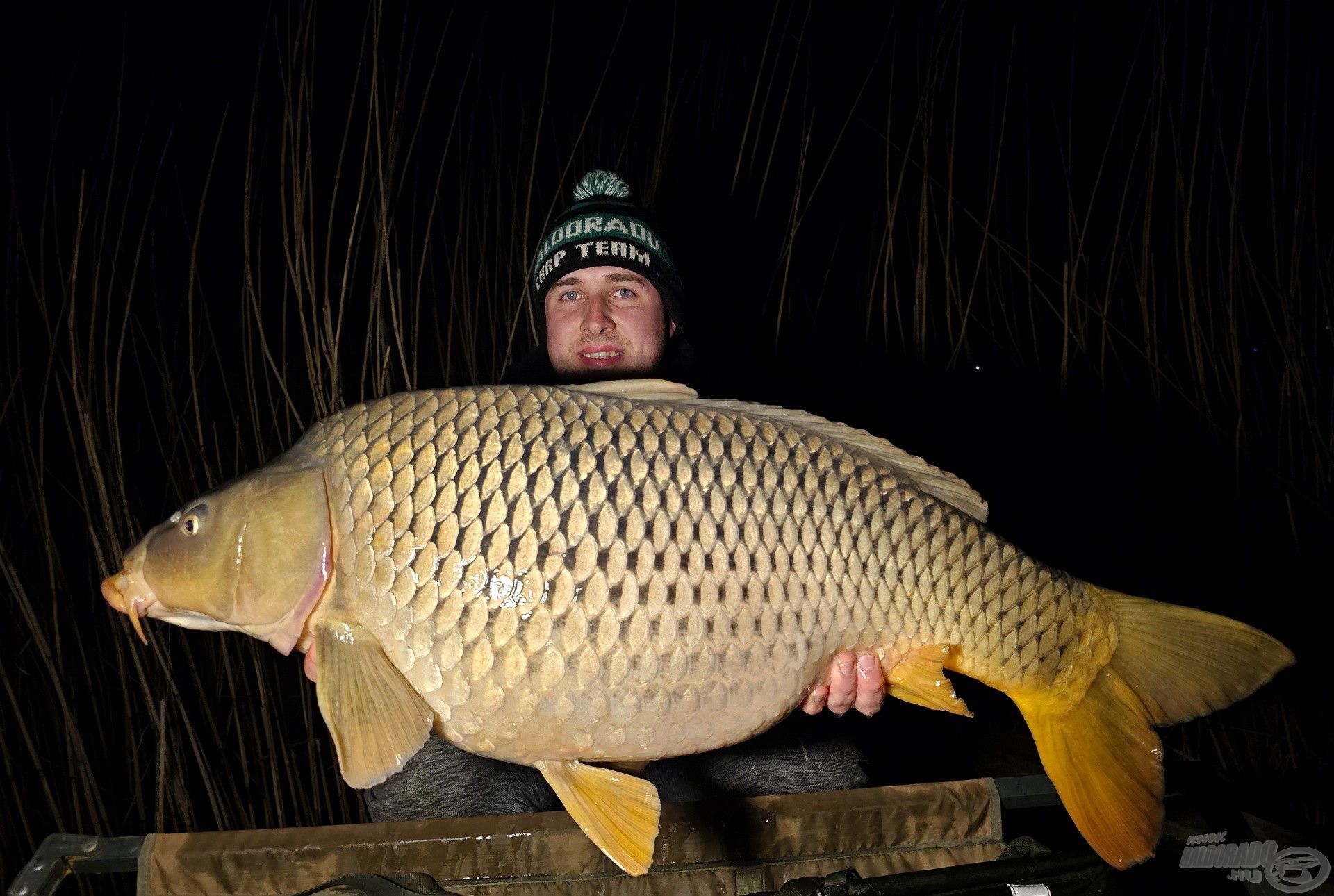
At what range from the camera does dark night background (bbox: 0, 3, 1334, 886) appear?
164 centimetres

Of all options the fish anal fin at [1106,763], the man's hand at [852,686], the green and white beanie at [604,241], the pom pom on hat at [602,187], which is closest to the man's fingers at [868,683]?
the man's hand at [852,686]

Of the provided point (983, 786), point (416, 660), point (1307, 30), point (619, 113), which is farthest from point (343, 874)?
point (1307, 30)

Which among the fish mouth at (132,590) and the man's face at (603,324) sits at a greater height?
the man's face at (603,324)

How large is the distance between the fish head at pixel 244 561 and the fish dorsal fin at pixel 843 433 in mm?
342

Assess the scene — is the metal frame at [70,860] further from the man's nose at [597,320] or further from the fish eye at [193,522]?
the man's nose at [597,320]

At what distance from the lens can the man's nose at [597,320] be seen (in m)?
1.64

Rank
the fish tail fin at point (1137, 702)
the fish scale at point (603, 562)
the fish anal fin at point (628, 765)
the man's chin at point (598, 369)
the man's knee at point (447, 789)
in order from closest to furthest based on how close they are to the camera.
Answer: the fish scale at point (603, 562)
the fish tail fin at point (1137, 702)
the fish anal fin at point (628, 765)
the man's knee at point (447, 789)
the man's chin at point (598, 369)

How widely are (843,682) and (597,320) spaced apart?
0.91m

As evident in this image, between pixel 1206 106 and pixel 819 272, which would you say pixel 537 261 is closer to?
pixel 819 272

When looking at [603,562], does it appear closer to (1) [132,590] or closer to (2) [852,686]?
(2) [852,686]

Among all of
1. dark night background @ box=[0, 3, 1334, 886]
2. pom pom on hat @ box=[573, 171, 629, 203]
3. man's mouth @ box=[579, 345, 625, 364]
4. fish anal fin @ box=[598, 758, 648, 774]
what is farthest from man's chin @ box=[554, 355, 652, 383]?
fish anal fin @ box=[598, 758, 648, 774]

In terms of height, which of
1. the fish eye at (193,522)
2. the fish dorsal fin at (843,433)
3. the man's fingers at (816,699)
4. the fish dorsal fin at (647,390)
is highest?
the fish dorsal fin at (647,390)

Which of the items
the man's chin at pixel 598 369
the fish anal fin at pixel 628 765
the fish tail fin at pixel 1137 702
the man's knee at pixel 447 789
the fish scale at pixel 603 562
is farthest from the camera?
the man's chin at pixel 598 369

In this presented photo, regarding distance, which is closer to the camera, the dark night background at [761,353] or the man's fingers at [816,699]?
the man's fingers at [816,699]
